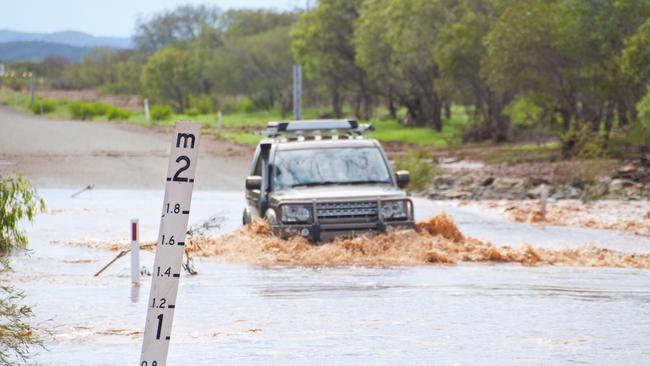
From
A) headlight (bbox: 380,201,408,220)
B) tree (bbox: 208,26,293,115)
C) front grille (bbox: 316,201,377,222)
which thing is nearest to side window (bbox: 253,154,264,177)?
front grille (bbox: 316,201,377,222)

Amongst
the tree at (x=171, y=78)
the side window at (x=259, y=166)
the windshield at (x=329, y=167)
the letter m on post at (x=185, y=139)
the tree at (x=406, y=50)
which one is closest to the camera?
the letter m on post at (x=185, y=139)

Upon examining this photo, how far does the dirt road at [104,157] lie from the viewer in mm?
39309

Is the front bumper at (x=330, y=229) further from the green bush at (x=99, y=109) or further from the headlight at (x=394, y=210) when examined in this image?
the green bush at (x=99, y=109)

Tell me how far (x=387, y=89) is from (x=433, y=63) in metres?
14.7

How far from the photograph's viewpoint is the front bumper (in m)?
18.8

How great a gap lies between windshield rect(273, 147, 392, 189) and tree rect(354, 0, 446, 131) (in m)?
41.0

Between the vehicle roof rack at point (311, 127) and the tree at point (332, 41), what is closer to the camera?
the vehicle roof rack at point (311, 127)

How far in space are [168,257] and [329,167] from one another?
11.9 m

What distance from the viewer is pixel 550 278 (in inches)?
698

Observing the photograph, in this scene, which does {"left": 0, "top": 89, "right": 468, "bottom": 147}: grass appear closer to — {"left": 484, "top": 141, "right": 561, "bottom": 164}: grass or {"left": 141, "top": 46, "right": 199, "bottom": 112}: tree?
{"left": 484, "top": 141, "right": 561, "bottom": 164}: grass

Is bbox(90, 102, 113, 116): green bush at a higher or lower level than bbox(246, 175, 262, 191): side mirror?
lower

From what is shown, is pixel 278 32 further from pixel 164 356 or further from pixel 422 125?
pixel 164 356

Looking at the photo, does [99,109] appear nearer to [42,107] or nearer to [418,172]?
[42,107]

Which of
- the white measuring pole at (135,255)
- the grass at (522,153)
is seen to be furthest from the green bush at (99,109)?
the white measuring pole at (135,255)
